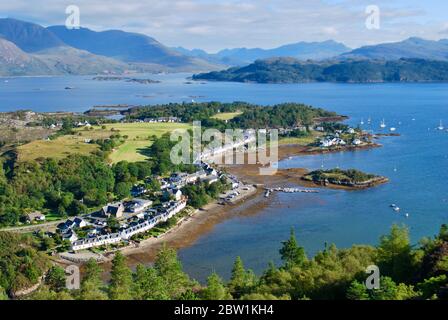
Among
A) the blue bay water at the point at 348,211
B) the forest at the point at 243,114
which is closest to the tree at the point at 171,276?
the blue bay water at the point at 348,211

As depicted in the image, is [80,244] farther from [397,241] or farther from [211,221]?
[397,241]

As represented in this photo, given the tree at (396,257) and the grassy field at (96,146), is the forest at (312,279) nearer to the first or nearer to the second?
the tree at (396,257)

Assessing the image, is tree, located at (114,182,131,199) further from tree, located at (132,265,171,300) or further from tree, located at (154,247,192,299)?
tree, located at (132,265,171,300)

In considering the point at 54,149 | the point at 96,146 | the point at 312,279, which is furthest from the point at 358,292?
the point at 96,146

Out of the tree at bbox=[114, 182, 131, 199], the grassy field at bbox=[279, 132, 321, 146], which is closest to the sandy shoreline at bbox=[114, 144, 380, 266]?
the tree at bbox=[114, 182, 131, 199]

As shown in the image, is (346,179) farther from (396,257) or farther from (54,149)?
(54,149)

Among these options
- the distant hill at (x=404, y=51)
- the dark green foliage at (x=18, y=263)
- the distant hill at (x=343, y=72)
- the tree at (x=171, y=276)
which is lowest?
the dark green foliage at (x=18, y=263)
